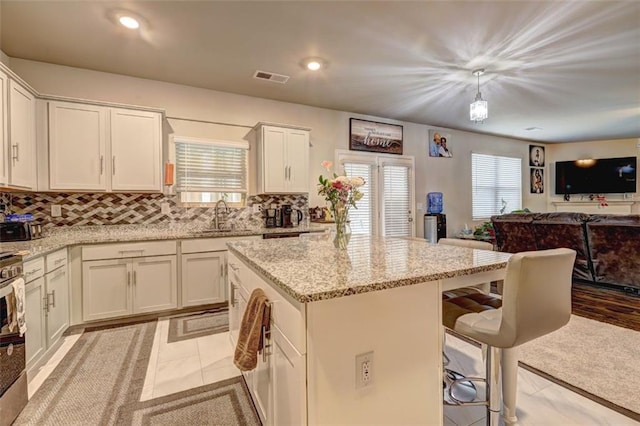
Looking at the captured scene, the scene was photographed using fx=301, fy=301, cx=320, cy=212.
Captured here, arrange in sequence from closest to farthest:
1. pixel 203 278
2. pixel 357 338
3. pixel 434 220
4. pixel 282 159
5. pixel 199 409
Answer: pixel 357 338
pixel 199 409
pixel 203 278
pixel 282 159
pixel 434 220

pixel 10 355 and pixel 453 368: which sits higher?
pixel 10 355

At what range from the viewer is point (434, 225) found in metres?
5.68

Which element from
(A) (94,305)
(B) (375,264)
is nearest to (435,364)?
(B) (375,264)

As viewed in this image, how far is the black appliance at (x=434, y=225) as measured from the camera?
5.69 meters

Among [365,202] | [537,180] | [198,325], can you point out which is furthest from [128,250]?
[537,180]

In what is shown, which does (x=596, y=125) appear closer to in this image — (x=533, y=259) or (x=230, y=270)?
(x=533, y=259)

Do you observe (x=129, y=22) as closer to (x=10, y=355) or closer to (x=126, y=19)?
(x=126, y=19)

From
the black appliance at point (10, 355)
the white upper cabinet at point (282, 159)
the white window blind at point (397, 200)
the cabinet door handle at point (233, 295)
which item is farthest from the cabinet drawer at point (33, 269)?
the white window blind at point (397, 200)

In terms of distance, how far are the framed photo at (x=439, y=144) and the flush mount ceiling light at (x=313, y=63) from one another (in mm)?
3334

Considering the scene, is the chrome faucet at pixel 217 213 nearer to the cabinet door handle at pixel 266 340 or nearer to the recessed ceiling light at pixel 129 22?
the recessed ceiling light at pixel 129 22

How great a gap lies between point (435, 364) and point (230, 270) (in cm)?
167

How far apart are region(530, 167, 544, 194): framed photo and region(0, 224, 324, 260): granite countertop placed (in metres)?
6.62

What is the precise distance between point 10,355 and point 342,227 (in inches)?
79.9

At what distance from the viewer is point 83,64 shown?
10.8 ft
